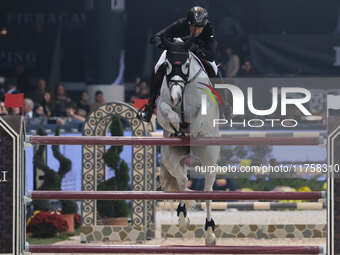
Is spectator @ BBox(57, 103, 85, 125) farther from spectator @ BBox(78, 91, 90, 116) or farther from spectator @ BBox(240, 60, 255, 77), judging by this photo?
spectator @ BBox(240, 60, 255, 77)

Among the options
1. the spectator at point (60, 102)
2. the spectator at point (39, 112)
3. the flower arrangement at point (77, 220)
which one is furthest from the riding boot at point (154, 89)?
the spectator at point (60, 102)

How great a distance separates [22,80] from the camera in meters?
17.8

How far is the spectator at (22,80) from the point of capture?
57.8ft

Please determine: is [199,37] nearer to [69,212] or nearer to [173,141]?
[173,141]

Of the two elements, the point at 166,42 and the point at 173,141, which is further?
the point at 166,42

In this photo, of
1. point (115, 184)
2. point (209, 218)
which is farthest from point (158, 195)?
point (115, 184)

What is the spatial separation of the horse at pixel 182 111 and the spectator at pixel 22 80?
9.50 meters

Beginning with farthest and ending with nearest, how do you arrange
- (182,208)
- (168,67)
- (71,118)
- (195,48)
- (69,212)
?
(71,118) < (69,212) < (195,48) < (182,208) < (168,67)

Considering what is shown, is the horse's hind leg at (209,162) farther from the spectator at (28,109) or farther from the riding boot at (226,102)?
the spectator at (28,109)

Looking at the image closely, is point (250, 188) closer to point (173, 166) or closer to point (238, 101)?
point (238, 101)

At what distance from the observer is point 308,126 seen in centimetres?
1410

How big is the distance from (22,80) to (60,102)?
203 cm

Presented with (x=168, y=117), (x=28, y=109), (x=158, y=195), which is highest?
(x=28, y=109)

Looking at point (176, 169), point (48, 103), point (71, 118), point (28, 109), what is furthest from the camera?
point (48, 103)
